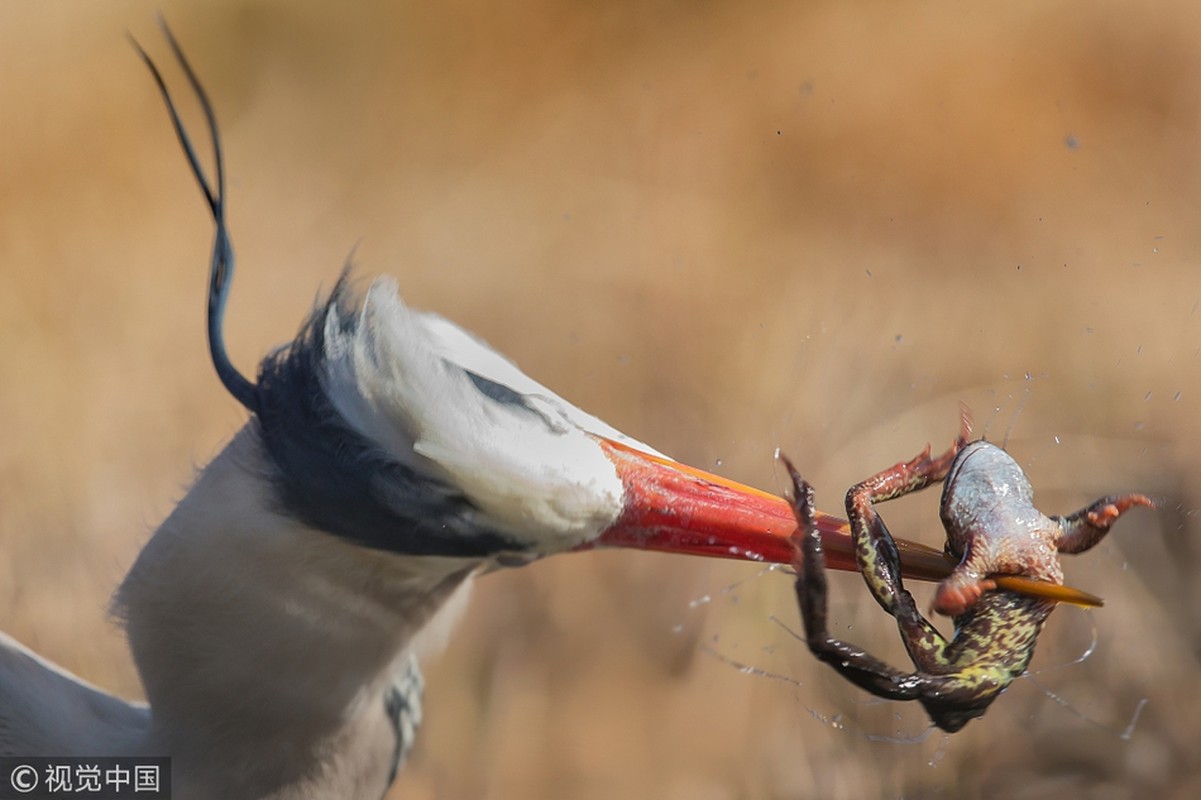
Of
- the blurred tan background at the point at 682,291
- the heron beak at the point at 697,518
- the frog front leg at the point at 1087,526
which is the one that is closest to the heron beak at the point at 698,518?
the heron beak at the point at 697,518

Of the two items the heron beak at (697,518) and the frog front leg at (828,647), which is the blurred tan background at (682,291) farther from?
the frog front leg at (828,647)

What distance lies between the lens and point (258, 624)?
1.10 metres

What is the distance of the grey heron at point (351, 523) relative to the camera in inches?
39.2

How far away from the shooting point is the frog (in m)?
0.91

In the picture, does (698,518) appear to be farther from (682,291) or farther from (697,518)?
(682,291)

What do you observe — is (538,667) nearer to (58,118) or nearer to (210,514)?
(210,514)

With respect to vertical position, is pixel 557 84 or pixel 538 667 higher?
pixel 557 84

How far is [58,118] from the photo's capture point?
10.7ft

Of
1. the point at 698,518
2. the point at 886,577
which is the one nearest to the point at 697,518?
the point at 698,518

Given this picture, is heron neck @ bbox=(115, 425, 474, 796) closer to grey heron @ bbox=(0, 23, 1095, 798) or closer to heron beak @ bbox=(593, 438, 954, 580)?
grey heron @ bbox=(0, 23, 1095, 798)

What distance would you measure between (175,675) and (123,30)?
259 centimetres

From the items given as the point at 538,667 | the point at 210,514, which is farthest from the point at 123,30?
the point at 210,514

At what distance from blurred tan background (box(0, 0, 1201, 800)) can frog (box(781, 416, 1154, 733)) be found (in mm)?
1034

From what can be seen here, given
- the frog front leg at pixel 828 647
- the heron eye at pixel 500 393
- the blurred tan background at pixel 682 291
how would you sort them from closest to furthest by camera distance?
the frog front leg at pixel 828 647 → the heron eye at pixel 500 393 → the blurred tan background at pixel 682 291
